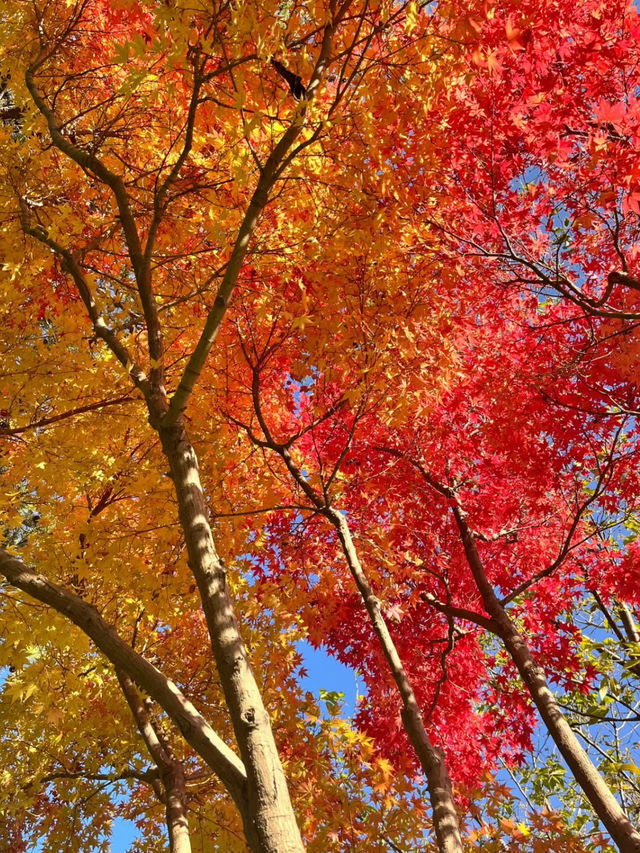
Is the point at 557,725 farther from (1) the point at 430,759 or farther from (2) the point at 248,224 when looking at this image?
(2) the point at 248,224

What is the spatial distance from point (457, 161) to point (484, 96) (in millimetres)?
538

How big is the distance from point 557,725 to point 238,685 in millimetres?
3882

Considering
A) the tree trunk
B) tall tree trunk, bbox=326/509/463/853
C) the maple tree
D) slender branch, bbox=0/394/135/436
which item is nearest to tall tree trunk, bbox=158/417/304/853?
the maple tree

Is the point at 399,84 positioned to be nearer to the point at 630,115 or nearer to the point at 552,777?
the point at 630,115

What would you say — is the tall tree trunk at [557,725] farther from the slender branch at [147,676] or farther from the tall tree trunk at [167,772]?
the slender branch at [147,676]

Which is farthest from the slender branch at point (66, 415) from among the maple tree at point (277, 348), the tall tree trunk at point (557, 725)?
the tall tree trunk at point (557, 725)

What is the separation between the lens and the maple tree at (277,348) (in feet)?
11.1

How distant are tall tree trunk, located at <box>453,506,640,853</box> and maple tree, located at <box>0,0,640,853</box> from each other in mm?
30

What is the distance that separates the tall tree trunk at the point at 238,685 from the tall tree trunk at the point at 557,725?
11.9 ft

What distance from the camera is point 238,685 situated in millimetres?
2738

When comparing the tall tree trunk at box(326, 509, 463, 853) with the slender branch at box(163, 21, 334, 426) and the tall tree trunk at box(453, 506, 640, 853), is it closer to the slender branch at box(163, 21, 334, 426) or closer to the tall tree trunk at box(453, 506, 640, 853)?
the slender branch at box(163, 21, 334, 426)

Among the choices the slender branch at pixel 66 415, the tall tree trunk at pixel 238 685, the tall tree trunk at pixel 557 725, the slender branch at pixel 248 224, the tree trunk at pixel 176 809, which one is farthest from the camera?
the tree trunk at pixel 176 809

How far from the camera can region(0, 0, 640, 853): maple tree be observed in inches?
133

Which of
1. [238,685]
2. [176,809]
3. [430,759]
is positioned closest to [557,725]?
[430,759]
